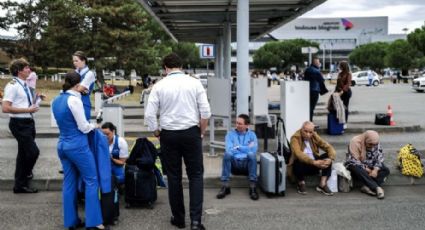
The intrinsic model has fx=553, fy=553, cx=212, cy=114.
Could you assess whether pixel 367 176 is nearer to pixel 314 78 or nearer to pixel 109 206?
pixel 109 206

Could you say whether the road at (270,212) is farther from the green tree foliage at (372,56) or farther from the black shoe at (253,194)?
the green tree foliage at (372,56)

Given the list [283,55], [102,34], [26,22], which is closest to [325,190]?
[102,34]

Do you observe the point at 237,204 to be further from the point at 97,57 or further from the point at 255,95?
the point at 97,57

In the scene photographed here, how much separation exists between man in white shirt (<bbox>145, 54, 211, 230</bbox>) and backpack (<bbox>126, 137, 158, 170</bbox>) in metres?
1.00

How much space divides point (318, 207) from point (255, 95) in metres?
9.14

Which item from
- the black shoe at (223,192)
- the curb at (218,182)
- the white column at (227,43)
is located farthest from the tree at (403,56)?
the black shoe at (223,192)

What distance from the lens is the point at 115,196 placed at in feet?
20.6

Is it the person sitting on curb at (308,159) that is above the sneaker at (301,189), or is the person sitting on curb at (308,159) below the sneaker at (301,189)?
above

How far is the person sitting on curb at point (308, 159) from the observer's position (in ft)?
25.5

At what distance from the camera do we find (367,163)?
7969 millimetres

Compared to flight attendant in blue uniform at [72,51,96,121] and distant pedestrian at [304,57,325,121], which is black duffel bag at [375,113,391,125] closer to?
distant pedestrian at [304,57,325,121]

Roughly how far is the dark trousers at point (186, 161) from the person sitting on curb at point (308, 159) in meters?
2.23

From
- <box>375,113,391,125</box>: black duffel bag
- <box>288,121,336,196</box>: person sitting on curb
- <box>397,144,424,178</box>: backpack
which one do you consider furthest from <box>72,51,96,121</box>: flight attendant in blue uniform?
<box>375,113,391,125</box>: black duffel bag

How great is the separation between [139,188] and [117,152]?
643mm
